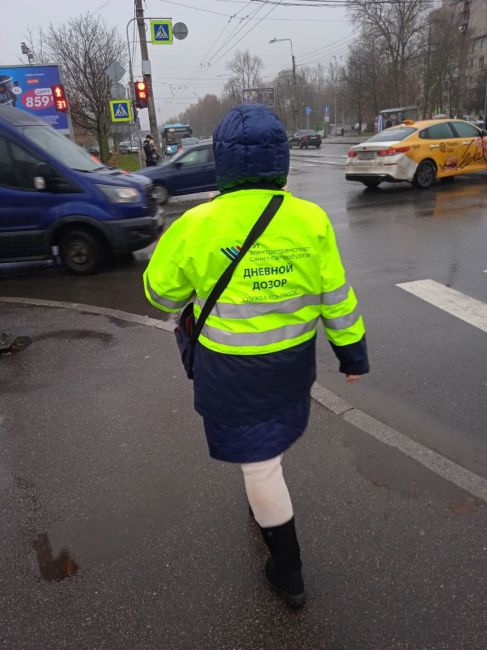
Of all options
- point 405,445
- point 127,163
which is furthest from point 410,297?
point 127,163

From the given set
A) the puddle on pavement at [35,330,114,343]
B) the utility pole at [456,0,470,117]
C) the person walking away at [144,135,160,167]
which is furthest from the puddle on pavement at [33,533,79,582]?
the utility pole at [456,0,470,117]

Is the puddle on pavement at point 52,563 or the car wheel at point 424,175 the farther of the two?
the car wheel at point 424,175

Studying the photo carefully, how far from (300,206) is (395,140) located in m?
12.1

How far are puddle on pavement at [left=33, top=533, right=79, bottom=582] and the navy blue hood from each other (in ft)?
5.97

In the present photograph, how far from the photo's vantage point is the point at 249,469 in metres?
1.93

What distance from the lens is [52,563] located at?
233 centimetres

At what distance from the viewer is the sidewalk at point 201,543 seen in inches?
77.4

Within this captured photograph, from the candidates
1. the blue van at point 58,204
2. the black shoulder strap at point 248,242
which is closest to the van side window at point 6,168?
the blue van at point 58,204

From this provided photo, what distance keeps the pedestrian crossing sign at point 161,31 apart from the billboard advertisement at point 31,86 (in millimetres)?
4144

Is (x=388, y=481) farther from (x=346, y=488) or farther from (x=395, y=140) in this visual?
(x=395, y=140)

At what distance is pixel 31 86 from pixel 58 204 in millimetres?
15534

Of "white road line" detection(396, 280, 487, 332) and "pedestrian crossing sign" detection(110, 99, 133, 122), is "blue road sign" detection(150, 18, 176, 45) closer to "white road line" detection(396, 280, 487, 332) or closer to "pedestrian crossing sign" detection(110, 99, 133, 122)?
"pedestrian crossing sign" detection(110, 99, 133, 122)

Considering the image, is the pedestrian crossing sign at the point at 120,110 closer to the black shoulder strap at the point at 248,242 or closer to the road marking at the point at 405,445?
the road marking at the point at 405,445

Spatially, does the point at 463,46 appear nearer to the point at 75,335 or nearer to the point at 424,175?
the point at 424,175
